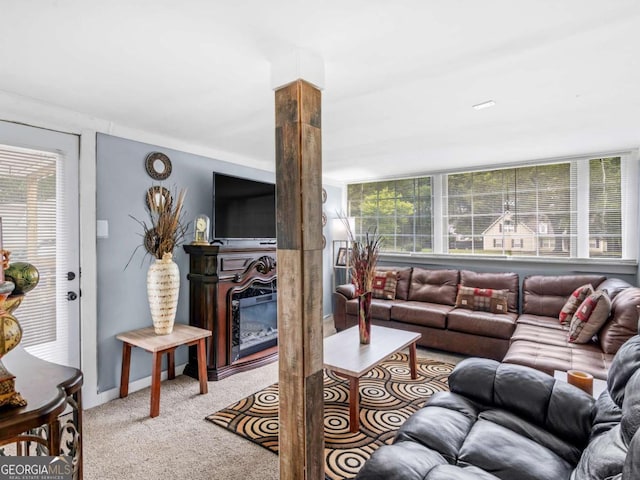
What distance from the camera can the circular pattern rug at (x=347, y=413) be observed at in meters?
2.15

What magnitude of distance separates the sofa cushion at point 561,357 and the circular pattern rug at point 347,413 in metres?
0.73

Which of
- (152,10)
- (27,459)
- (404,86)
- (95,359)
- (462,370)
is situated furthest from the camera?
(95,359)

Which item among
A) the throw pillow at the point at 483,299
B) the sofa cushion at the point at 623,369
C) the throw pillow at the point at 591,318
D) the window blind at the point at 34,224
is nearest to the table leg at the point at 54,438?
the window blind at the point at 34,224

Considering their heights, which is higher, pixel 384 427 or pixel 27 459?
pixel 27 459

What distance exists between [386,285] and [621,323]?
2.50 metres

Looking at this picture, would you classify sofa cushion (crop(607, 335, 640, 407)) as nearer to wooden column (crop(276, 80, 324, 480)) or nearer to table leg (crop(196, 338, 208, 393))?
wooden column (crop(276, 80, 324, 480))

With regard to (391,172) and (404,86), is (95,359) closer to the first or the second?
(404,86)

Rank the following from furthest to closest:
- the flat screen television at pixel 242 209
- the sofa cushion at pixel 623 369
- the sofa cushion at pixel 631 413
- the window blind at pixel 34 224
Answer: the flat screen television at pixel 242 209 → the window blind at pixel 34 224 → the sofa cushion at pixel 623 369 → the sofa cushion at pixel 631 413

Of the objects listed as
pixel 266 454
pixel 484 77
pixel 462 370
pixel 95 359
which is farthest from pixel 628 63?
pixel 95 359

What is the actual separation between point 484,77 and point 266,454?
2624 mm

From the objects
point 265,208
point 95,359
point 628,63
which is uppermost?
point 628,63

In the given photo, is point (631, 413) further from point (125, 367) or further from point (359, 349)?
point (125, 367)

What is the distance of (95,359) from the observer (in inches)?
108

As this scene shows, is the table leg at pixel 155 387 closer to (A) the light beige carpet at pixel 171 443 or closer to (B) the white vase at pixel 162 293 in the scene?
(A) the light beige carpet at pixel 171 443
